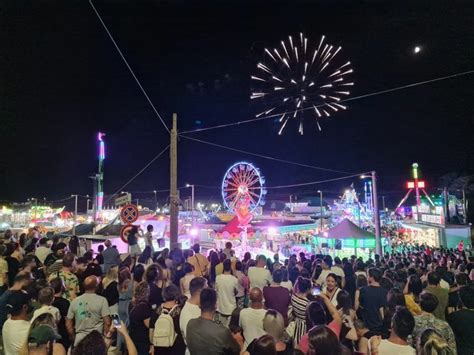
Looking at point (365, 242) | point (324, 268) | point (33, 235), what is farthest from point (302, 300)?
point (365, 242)

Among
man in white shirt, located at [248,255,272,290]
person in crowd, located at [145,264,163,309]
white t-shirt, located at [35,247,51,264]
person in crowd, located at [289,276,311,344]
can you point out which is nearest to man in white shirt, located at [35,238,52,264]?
white t-shirt, located at [35,247,51,264]

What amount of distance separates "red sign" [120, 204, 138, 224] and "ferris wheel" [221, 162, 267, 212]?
2334cm

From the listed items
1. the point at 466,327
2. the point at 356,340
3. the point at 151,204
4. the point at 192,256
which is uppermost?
the point at 151,204

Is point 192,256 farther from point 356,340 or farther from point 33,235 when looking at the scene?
point 33,235

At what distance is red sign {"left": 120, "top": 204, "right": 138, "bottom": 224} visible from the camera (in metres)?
9.06

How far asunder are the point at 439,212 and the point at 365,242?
1549 cm

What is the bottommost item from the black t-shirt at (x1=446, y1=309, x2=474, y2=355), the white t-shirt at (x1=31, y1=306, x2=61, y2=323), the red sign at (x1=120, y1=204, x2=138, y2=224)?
the black t-shirt at (x1=446, y1=309, x2=474, y2=355)

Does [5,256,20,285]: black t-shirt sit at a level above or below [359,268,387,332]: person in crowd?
above

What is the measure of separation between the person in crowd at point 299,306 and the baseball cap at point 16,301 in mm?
3560

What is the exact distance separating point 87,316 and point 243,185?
28907 millimetres

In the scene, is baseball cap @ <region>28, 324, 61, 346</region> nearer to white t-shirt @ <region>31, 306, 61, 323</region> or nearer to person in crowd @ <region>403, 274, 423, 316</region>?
white t-shirt @ <region>31, 306, 61, 323</region>

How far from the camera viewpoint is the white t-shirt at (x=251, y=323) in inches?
164

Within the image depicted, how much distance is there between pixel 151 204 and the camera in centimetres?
9838

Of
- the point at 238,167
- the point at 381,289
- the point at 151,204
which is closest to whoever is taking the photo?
the point at 381,289
